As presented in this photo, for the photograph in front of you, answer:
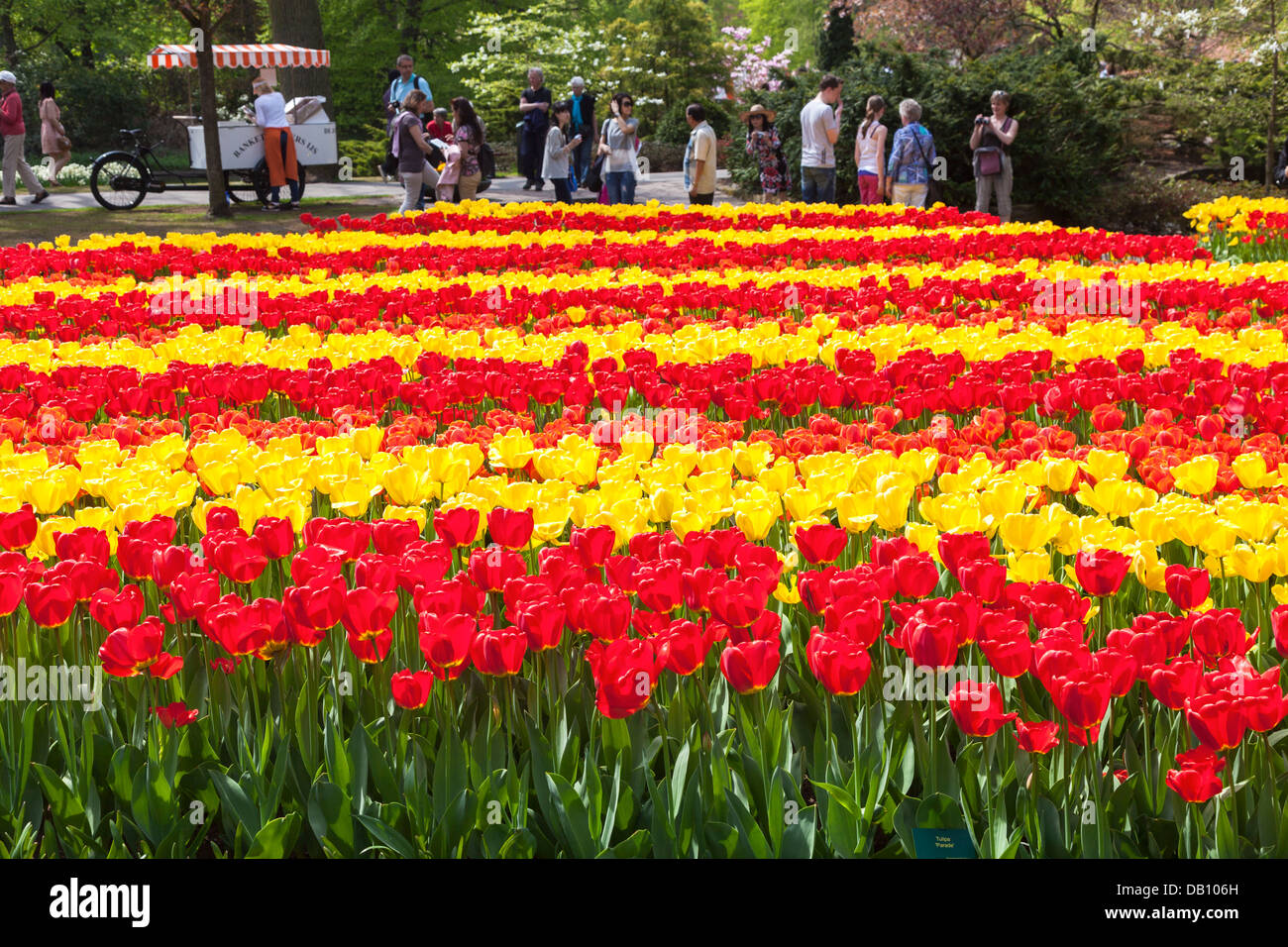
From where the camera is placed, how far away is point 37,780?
2.34m

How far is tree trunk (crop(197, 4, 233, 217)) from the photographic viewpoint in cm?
1802

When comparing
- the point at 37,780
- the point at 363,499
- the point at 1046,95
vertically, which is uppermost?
the point at 1046,95

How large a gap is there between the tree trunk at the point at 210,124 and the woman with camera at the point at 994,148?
9.85 meters

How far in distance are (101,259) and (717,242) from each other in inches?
199

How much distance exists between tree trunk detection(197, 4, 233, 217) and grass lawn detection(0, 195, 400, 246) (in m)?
0.25

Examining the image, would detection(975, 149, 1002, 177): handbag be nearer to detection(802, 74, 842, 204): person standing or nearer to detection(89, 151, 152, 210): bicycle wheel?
detection(802, 74, 842, 204): person standing

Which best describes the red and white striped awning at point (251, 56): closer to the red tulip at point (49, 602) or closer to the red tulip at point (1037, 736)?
the red tulip at point (49, 602)

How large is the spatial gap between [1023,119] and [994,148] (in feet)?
14.6

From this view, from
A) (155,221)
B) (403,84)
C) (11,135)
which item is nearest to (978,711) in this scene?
(403,84)

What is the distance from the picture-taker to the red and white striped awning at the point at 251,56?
880 inches
